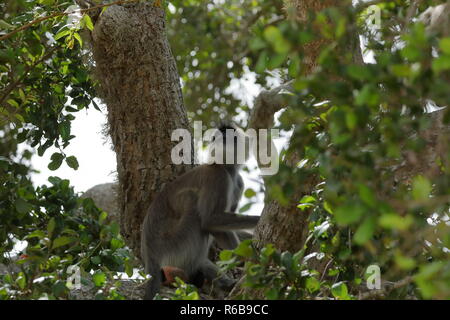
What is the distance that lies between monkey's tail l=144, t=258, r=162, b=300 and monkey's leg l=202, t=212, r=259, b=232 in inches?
21.7

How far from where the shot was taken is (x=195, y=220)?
5023 millimetres

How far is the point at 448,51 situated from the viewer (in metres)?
1.57

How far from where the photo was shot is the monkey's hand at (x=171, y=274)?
434cm

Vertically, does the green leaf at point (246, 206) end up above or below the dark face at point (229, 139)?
below

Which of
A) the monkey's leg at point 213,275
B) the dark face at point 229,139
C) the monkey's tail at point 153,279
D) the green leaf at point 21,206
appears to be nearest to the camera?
the green leaf at point 21,206

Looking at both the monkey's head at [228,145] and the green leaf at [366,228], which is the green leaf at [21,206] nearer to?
the monkey's head at [228,145]

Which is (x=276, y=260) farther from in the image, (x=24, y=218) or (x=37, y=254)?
(x=24, y=218)

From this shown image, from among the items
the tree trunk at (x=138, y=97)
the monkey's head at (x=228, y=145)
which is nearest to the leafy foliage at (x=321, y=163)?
the tree trunk at (x=138, y=97)

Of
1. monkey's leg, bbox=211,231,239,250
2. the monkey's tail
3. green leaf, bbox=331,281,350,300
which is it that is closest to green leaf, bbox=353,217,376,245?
green leaf, bbox=331,281,350,300

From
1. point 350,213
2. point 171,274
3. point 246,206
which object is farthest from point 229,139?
point 350,213

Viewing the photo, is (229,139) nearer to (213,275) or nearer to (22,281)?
(213,275)

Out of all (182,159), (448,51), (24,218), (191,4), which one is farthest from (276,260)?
(191,4)

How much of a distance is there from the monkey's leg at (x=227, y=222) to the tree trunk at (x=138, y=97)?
46 cm
